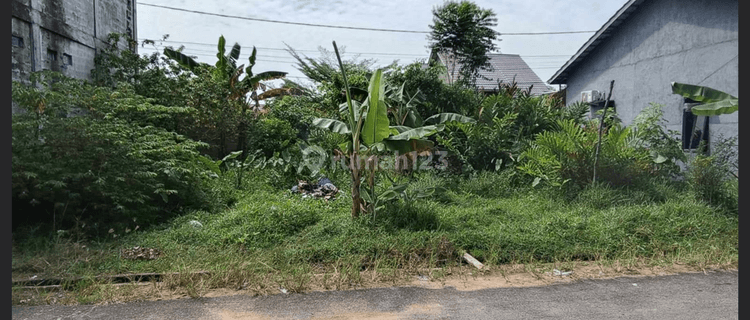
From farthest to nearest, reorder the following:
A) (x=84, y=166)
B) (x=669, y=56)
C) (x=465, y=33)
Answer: (x=465, y=33) → (x=669, y=56) → (x=84, y=166)

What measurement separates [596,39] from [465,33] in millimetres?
3757

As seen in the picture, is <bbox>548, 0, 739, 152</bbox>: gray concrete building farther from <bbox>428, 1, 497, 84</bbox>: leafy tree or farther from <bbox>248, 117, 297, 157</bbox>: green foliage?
<bbox>248, 117, 297, 157</bbox>: green foliage

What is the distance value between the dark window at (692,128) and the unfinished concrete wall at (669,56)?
13cm

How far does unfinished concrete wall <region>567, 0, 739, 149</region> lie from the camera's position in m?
9.19

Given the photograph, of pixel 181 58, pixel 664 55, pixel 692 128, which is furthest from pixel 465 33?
pixel 181 58

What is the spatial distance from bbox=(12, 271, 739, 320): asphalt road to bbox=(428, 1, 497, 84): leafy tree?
10.5m

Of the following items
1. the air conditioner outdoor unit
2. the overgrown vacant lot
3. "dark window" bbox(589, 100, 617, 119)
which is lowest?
the overgrown vacant lot

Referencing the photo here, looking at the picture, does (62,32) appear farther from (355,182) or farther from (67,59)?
(355,182)

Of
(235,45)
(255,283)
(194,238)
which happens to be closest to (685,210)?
(255,283)

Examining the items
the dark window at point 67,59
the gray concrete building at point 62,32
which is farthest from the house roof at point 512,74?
the dark window at point 67,59

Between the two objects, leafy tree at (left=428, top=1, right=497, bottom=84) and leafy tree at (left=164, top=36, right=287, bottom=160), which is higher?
leafy tree at (left=428, top=1, right=497, bottom=84)

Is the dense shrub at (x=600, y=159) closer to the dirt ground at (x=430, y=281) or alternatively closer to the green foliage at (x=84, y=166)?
the dirt ground at (x=430, y=281)

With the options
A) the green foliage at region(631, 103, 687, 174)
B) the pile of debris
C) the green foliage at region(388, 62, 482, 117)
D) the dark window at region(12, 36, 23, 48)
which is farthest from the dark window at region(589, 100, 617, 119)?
the dark window at region(12, 36, 23, 48)

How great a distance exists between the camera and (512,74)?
65.1ft
